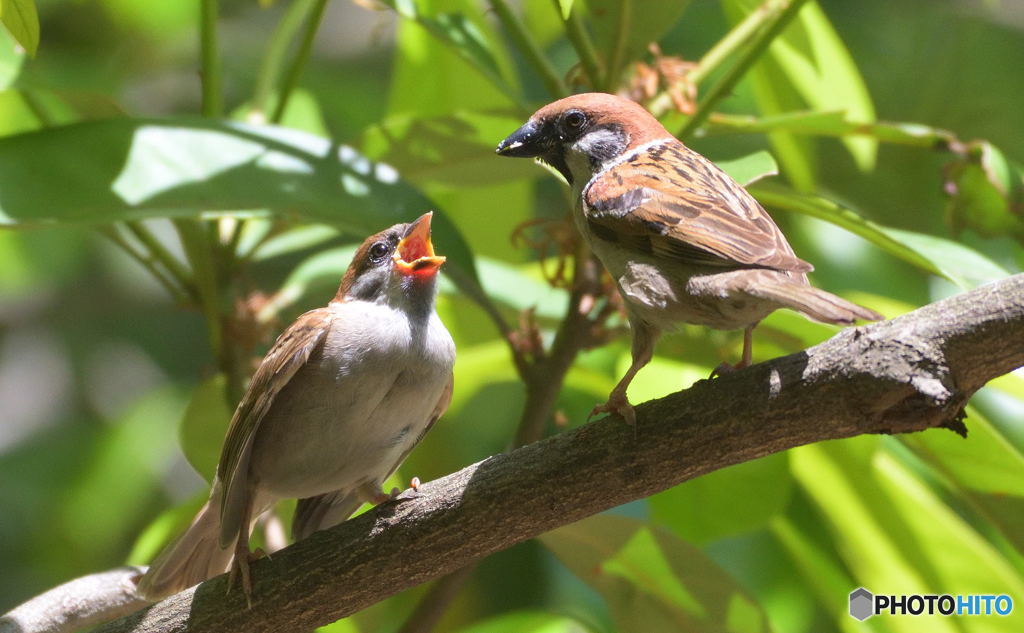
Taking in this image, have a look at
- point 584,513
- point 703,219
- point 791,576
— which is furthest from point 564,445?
point 791,576

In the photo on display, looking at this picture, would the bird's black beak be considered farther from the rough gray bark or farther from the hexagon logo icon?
the hexagon logo icon

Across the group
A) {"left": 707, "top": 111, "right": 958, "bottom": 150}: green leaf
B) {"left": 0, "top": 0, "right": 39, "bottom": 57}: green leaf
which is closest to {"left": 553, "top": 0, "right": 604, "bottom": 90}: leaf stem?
{"left": 707, "top": 111, "right": 958, "bottom": 150}: green leaf

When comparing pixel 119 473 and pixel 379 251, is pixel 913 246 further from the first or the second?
pixel 119 473

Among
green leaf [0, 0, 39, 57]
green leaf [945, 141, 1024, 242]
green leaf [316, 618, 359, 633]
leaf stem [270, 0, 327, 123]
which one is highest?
leaf stem [270, 0, 327, 123]

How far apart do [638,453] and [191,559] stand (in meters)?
1.34

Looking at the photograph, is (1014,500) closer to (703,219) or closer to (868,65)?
(703,219)

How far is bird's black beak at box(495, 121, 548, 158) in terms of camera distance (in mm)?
2680

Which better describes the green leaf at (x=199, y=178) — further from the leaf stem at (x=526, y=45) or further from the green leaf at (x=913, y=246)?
the green leaf at (x=913, y=246)

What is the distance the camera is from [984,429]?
2629 mm

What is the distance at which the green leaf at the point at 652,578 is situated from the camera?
2826mm

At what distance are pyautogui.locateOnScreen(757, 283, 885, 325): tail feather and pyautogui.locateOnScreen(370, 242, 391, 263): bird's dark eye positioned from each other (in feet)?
3.71

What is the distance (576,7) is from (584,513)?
151cm

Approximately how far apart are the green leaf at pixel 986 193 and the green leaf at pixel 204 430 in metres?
2.13

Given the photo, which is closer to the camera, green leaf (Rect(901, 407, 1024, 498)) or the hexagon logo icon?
green leaf (Rect(901, 407, 1024, 498))
